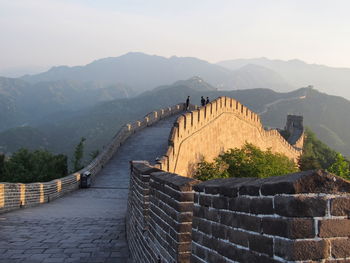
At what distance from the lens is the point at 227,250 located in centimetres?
205

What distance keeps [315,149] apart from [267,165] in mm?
28337

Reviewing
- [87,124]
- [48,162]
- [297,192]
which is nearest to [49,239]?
[297,192]

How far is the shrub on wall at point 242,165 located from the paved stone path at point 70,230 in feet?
12.7

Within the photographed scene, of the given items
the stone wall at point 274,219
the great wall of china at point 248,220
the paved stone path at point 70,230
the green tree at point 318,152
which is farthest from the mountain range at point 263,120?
the stone wall at point 274,219

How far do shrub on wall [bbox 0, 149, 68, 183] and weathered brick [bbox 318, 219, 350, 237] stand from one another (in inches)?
892

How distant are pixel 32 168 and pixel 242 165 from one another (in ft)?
42.3

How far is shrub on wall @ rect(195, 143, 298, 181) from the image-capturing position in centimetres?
1653

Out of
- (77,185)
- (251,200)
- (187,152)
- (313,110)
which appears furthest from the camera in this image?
(313,110)

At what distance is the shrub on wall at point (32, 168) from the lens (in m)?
23.5

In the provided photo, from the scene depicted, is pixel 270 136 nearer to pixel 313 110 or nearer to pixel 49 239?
pixel 49 239

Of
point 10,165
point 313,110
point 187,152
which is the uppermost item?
point 313,110

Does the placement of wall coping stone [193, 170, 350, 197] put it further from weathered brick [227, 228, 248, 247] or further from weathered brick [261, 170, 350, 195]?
weathered brick [227, 228, 248, 247]

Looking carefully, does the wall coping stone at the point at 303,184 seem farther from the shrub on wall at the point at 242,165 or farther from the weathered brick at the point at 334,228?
the shrub on wall at the point at 242,165

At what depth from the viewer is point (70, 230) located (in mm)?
7414
